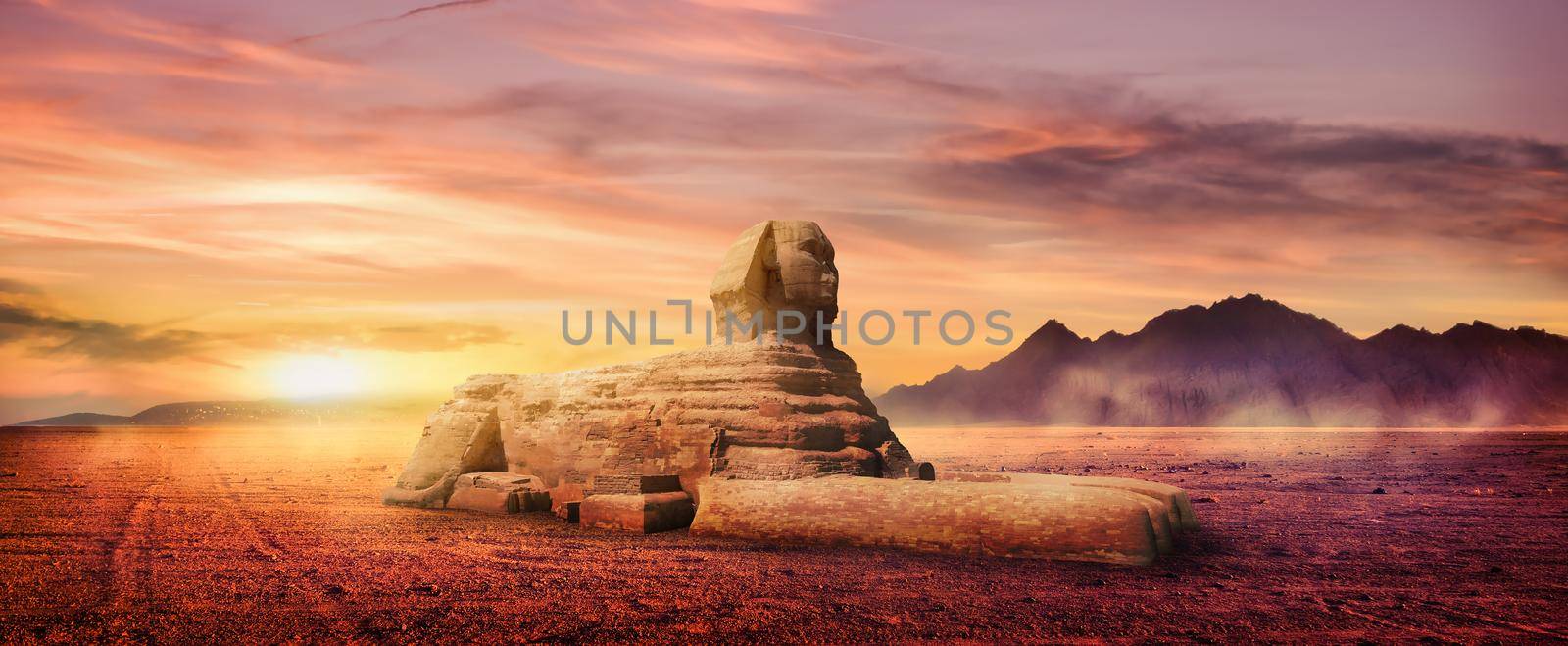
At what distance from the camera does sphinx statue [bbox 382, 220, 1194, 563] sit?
9891 millimetres

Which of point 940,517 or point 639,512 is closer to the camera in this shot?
point 940,517

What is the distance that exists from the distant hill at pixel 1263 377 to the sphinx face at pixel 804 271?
90.8m

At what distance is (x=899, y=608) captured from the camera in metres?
7.66

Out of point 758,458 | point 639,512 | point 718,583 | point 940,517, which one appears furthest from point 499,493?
point 940,517

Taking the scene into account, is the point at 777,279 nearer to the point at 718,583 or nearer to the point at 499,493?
the point at 499,493

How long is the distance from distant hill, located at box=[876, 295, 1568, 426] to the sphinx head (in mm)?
90881

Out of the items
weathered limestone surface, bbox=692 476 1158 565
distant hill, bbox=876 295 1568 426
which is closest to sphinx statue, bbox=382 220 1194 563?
weathered limestone surface, bbox=692 476 1158 565

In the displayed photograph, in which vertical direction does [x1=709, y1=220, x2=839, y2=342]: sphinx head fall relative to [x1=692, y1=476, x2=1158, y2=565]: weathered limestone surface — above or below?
above

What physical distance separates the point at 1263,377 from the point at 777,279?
101 meters

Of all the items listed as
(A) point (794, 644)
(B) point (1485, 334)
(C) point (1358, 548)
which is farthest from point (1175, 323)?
(A) point (794, 644)

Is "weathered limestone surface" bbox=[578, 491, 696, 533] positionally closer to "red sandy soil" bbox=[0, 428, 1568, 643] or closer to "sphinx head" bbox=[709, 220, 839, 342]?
"red sandy soil" bbox=[0, 428, 1568, 643]

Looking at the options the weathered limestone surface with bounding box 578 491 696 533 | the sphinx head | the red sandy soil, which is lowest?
the red sandy soil

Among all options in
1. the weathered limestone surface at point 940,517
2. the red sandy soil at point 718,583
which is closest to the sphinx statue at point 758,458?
the weathered limestone surface at point 940,517

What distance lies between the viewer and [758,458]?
39.5 feet
